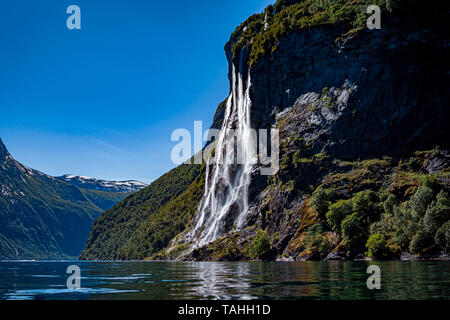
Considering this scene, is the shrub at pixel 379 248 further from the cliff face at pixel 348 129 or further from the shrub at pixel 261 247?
the shrub at pixel 261 247

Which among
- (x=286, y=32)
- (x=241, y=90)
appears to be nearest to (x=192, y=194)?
(x=241, y=90)

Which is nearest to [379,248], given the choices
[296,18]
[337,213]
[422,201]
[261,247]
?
[422,201]

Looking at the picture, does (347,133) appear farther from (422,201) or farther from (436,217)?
(436,217)

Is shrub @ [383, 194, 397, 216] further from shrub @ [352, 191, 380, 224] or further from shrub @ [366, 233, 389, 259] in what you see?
shrub @ [366, 233, 389, 259]

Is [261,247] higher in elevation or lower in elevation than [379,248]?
lower

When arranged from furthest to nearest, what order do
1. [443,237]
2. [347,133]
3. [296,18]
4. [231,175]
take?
[296,18] < [231,175] < [347,133] < [443,237]

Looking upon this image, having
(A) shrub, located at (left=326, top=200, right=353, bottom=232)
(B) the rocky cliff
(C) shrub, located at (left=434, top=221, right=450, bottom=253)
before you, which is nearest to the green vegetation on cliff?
(B) the rocky cliff

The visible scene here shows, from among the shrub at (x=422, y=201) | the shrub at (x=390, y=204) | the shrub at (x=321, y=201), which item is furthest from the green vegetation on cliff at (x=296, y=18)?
the shrub at (x=422, y=201)
